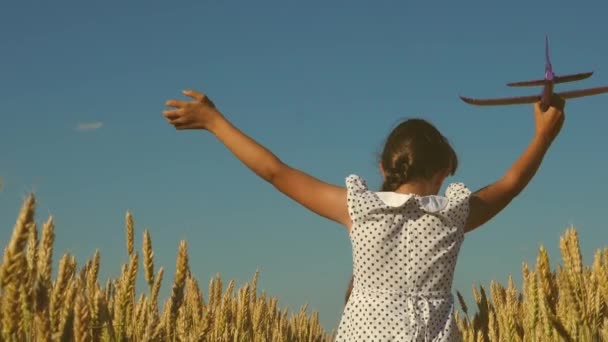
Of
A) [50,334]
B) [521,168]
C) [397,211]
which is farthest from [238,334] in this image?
[50,334]

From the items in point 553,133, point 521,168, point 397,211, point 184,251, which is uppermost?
point 553,133

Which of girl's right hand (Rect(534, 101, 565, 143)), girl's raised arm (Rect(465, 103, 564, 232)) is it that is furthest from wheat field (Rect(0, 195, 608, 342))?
girl's right hand (Rect(534, 101, 565, 143))

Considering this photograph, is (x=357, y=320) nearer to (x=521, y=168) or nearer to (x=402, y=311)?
(x=402, y=311)

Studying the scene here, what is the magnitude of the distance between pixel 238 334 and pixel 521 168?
57.1 inches

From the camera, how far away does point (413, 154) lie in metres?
2.63

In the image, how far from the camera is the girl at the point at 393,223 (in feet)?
8.35

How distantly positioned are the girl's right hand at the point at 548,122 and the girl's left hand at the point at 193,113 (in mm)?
1352

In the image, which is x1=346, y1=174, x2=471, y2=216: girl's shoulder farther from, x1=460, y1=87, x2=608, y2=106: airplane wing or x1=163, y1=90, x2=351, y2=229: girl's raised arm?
x1=460, y1=87, x2=608, y2=106: airplane wing

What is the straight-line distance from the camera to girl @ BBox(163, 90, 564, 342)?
8.35 ft

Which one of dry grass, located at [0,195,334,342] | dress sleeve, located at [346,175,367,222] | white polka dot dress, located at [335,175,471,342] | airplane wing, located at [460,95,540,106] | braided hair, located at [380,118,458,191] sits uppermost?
airplane wing, located at [460,95,540,106]

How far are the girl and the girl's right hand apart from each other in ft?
1.89

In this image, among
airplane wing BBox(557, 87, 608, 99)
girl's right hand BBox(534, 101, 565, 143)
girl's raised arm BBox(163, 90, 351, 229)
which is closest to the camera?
girl's raised arm BBox(163, 90, 351, 229)

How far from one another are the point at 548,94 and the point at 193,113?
1383 millimetres

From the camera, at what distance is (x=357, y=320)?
2.64m
